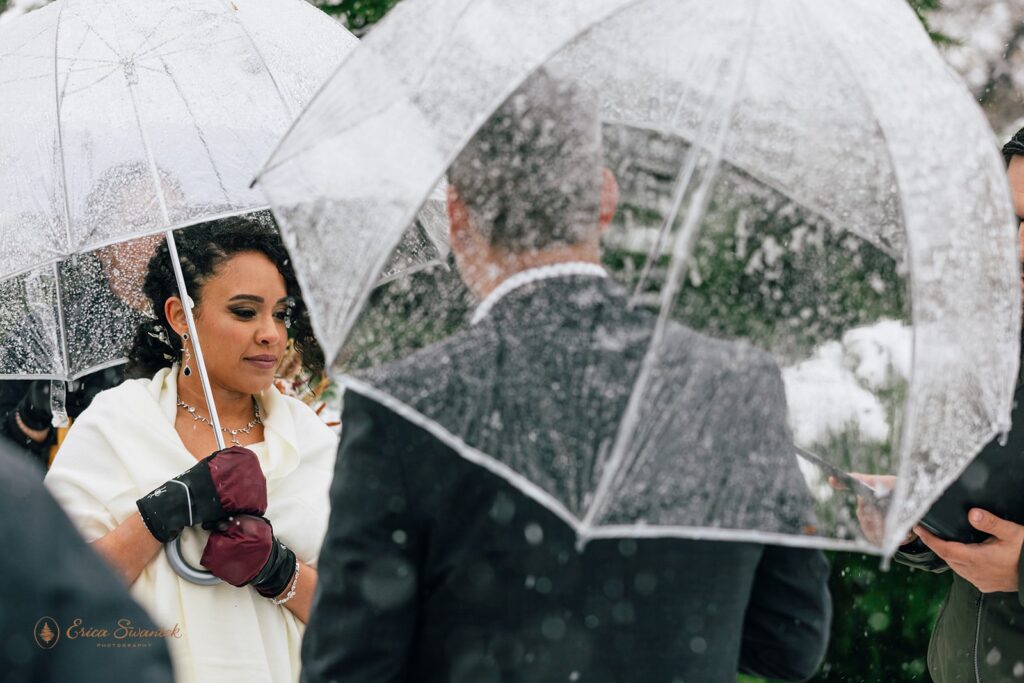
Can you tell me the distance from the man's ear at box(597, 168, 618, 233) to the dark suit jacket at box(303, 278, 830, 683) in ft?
0.32

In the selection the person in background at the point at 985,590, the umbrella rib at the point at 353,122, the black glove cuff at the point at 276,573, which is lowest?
the person in background at the point at 985,590

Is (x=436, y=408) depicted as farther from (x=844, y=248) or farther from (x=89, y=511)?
(x=89, y=511)

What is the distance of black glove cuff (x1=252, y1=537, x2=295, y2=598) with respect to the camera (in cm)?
345

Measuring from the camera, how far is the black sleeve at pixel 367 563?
2.23 meters

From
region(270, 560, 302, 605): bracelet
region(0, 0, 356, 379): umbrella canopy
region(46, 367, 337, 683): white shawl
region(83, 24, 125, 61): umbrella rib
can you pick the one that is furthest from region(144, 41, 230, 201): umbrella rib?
region(270, 560, 302, 605): bracelet

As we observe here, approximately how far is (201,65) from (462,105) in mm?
1628

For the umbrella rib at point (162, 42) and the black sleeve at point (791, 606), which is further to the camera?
the umbrella rib at point (162, 42)

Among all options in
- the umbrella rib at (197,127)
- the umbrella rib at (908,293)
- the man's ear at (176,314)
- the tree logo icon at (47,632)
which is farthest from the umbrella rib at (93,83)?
the tree logo icon at (47,632)

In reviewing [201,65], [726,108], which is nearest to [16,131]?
[201,65]

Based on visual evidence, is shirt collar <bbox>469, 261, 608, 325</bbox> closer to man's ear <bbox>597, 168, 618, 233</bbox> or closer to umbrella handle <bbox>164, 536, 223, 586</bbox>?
man's ear <bbox>597, 168, 618, 233</bbox>

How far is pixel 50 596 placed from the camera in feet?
4.26

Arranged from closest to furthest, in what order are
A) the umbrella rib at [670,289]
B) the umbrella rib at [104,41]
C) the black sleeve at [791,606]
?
the umbrella rib at [670,289] → the black sleeve at [791,606] → the umbrella rib at [104,41]

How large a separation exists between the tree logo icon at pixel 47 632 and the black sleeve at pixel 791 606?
57.9 inches

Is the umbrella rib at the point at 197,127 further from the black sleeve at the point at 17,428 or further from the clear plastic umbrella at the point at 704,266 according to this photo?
the black sleeve at the point at 17,428
